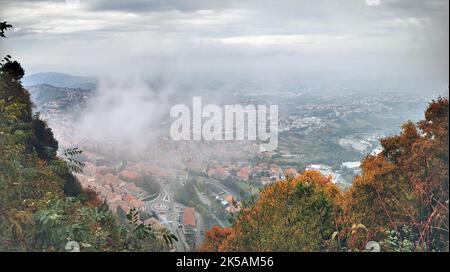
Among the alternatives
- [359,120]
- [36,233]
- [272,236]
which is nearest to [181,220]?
[272,236]

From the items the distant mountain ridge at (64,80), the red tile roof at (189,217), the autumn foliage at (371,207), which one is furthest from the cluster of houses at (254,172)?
the distant mountain ridge at (64,80)

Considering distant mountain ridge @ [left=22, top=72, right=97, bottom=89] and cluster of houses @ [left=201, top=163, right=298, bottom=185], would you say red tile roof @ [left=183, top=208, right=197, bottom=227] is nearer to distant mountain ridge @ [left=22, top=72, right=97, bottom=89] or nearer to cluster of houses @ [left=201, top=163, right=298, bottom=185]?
cluster of houses @ [left=201, top=163, right=298, bottom=185]

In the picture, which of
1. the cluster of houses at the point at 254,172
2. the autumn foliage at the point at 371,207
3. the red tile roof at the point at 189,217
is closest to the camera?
the autumn foliage at the point at 371,207

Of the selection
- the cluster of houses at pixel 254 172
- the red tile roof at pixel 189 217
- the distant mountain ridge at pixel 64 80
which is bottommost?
the red tile roof at pixel 189 217

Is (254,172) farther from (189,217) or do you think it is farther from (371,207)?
(371,207)

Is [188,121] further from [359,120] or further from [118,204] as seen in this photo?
[359,120]

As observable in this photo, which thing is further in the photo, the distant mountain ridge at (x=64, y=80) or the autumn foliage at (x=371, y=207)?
the distant mountain ridge at (x=64, y=80)

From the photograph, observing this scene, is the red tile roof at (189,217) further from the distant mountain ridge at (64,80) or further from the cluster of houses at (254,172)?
the distant mountain ridge at (64,80)

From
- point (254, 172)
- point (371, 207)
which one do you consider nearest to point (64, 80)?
point (254, 172)
